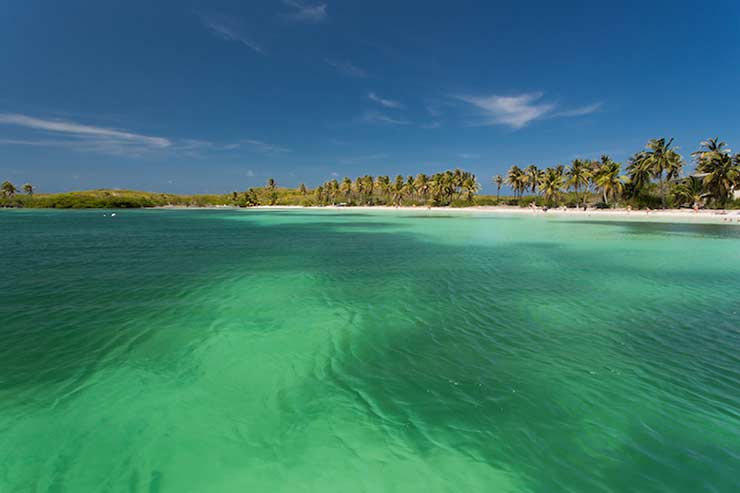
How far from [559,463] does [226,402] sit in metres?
5.50

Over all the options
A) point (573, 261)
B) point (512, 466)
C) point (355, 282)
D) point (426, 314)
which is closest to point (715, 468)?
point (512, 466)

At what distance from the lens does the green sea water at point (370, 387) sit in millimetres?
4648

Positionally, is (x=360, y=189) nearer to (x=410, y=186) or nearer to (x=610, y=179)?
(x=410, y=186)

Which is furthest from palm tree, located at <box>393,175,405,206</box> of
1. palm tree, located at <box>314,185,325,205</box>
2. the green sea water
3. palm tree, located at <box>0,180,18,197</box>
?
palm tree, located at <box>0,180,18,197</box>

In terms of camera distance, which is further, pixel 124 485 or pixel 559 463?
pixel 559 463

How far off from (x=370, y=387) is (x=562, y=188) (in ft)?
304

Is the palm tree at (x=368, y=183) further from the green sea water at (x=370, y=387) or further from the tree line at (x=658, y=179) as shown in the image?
the green sea water at (x=370, y=387)

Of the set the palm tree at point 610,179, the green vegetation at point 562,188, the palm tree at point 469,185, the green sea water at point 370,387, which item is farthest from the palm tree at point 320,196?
the green sea water at point 370,387

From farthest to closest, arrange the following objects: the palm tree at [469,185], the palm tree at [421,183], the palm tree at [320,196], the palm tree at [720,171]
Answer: the palm tree at [320,196] < the palm tree at [421,183] < the palm tree at [469,185] < the palm tree at [720,171]

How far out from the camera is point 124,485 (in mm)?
4426

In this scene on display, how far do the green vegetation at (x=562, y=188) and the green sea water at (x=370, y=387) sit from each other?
63.8m

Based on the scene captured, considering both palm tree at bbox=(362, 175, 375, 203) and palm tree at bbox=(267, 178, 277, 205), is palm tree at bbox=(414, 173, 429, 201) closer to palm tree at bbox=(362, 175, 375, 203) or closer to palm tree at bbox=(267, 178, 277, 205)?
palm tree at bbox=(362, 175, 375, 203)

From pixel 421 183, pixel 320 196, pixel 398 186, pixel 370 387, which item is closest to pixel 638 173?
pixel 421 183

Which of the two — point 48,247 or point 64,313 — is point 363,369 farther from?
point 48,247
